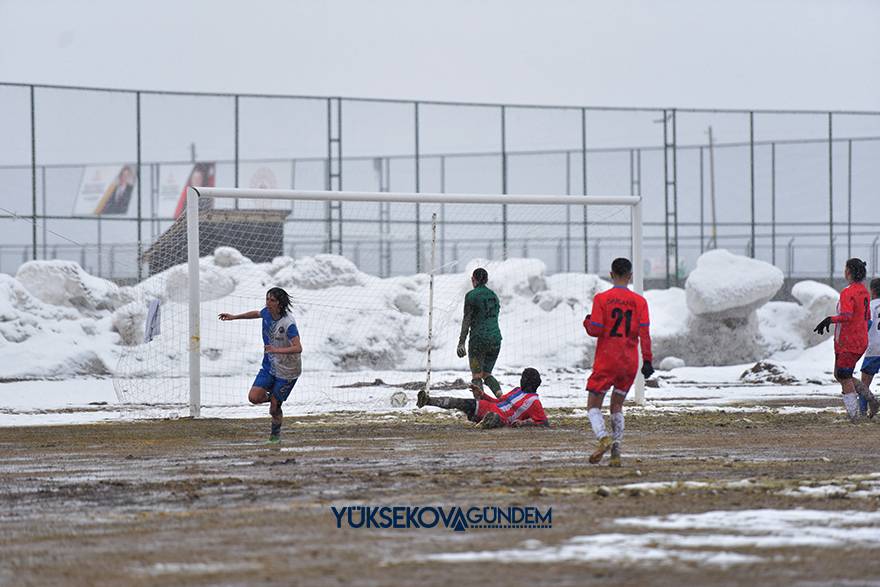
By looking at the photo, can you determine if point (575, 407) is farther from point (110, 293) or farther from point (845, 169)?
point (845, 169)

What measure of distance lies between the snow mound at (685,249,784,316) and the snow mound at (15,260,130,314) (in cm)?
Answer: 1145

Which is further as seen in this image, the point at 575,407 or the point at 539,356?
the point at 539,356

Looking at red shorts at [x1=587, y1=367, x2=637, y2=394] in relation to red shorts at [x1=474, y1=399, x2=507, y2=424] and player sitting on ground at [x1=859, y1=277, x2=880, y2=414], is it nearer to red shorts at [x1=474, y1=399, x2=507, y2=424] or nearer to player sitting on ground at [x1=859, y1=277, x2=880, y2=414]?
red shorts at [x1=474, y1=399, x2=507, y2=424]

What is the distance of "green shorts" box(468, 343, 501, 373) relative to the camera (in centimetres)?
1507

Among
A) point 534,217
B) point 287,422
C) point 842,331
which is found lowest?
point 287,422

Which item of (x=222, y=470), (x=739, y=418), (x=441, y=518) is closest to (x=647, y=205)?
(x=739, y=418)

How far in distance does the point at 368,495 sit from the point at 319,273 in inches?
805

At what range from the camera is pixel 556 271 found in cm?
3169

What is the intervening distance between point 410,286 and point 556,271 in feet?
15.4

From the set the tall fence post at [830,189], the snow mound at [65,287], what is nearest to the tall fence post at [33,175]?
the snow mound at [65,287]

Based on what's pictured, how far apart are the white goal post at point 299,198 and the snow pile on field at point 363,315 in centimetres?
573

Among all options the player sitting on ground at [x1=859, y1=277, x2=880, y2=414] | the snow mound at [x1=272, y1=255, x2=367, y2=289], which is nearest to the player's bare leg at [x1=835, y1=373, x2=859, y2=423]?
the player sitting on ground at [x1=859, y1=277, x2=880, y2=414]

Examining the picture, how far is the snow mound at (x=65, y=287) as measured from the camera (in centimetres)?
2744

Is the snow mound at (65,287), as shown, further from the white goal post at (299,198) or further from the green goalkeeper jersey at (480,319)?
the green goalkeeper jersey at (480,319)
